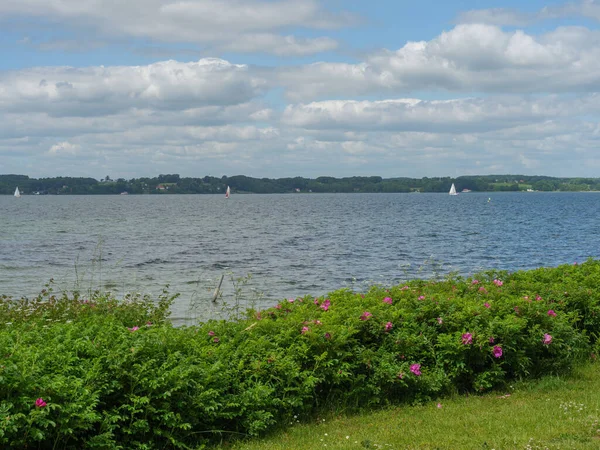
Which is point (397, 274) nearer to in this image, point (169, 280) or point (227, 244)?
point (169, 280)

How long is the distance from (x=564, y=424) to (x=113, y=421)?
4.78 m

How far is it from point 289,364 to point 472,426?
2162mm

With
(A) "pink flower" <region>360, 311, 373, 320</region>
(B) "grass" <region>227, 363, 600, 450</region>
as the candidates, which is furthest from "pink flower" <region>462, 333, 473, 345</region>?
(A) "pink flower" <region>360, 311, 373, 320</region>

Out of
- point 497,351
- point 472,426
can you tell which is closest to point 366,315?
point 497,351

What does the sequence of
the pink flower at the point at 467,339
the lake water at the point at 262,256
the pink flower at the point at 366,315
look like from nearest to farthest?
the pink flower at the point at 467,339 → the pink flower at the point at 366,315 → the lake water at the point at 262,256

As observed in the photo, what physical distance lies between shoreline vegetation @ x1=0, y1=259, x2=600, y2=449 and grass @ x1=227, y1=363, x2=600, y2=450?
8cm

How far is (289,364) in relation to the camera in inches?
279

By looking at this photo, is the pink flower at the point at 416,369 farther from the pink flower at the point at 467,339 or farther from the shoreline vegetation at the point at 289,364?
the pink flower at the point at 467,339

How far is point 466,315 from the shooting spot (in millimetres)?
8438

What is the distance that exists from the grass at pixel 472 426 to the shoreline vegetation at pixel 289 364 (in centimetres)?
8

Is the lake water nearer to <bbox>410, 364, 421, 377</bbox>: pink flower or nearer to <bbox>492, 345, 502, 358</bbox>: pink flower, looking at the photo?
<bbox>492, 345, 502, 358</bbox>: pink flower

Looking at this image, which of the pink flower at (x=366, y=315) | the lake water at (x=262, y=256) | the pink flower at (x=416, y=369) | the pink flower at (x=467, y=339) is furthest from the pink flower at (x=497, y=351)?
the lake water at (x=262, y=256)

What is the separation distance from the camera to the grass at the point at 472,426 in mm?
6273

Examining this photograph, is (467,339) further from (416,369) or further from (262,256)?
(262,256)
